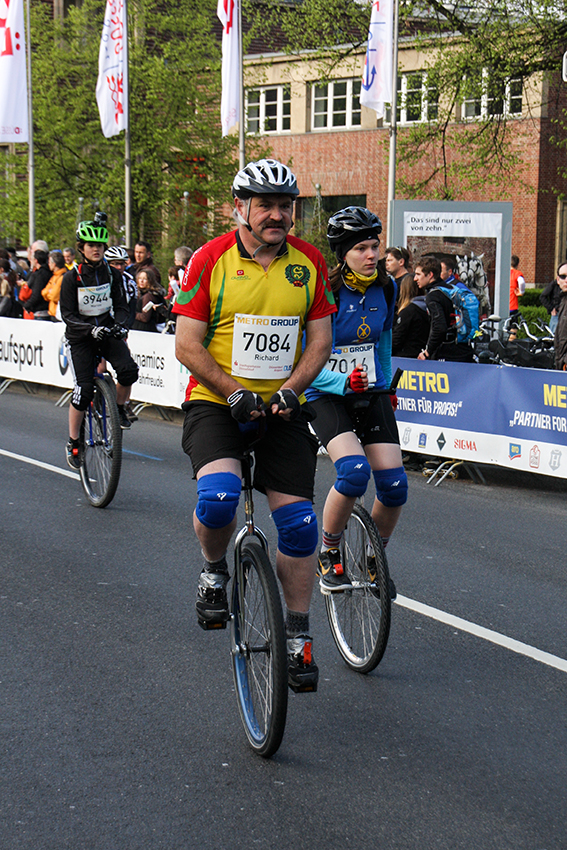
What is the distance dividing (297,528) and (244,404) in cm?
52

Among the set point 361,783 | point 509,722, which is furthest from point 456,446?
point 361,783

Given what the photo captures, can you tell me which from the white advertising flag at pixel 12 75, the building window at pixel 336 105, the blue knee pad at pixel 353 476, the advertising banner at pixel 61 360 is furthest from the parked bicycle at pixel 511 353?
the building window at pixel 336 105

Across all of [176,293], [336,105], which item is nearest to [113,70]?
[176,293]

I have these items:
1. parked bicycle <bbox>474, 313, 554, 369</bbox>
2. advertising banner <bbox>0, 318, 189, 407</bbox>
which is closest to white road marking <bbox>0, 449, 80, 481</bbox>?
advertising banner <bbox>0, 318, 189, 407</bbox>

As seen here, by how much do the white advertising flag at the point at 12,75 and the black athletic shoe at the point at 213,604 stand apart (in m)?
21.1

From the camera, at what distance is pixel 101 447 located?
8.41 metres

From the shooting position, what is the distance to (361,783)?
12.2ft

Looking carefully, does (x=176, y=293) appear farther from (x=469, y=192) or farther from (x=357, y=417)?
(x=469, y=192)

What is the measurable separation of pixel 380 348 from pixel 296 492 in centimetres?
167

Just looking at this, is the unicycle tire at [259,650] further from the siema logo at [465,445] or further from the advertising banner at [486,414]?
the siema logo at [465,445]

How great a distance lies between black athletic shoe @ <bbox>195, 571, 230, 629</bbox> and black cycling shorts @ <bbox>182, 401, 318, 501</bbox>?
0.41m

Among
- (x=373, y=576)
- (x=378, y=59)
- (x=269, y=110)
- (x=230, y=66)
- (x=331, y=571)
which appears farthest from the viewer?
(x=269, y=110)

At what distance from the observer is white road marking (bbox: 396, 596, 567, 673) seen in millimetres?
5035

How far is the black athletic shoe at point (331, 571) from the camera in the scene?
16.4 ft
